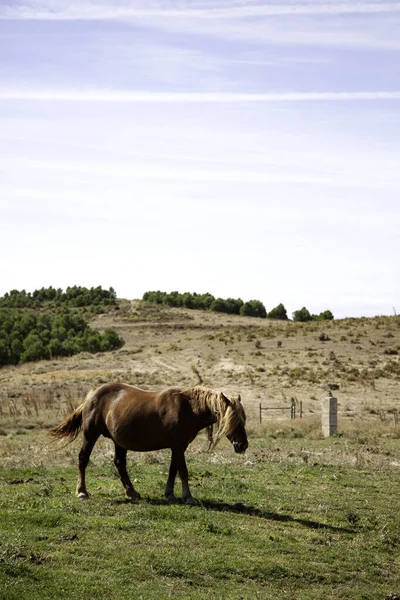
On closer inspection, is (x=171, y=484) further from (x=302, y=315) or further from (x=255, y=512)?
(x=302, y=315)

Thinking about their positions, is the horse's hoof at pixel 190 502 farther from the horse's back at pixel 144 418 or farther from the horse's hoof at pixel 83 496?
the horse's hoof at pixel 83 496

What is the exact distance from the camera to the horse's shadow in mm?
13344

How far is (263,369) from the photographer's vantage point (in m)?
56.4

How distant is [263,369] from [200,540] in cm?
4501

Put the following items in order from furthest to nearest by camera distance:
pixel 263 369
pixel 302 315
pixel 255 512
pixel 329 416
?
pixel 302 315 → pixel 263 369 → pixel 329 416 → pixel 255 512

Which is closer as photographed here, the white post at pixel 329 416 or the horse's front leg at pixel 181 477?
the horse's front leg at pixel 181 477

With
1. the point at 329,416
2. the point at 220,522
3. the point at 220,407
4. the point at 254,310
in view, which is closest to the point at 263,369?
the point at 329,416

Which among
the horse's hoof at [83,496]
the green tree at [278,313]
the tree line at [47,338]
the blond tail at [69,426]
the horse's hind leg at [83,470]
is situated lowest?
the horse's hoof at [83,496]

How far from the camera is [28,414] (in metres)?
37.0

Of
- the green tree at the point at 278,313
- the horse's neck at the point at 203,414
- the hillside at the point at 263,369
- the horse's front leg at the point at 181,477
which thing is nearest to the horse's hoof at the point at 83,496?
the horse's front leg at the point at 181,477

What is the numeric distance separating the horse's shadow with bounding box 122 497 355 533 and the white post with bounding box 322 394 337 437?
14593mm

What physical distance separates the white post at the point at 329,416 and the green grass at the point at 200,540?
37.0ft

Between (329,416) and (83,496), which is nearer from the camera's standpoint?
(83,496)

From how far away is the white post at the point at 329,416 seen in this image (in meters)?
28.5
